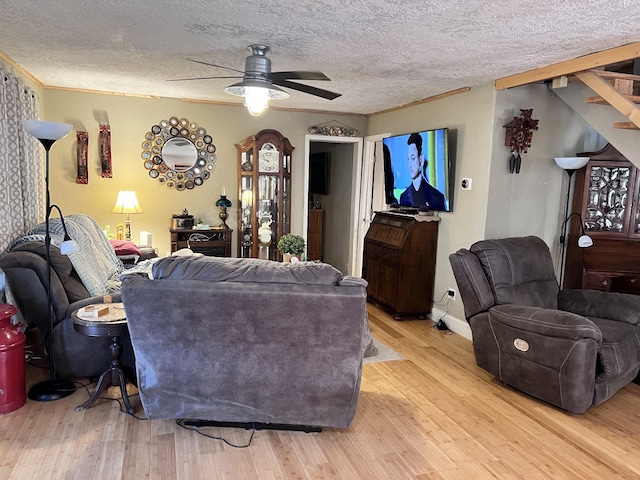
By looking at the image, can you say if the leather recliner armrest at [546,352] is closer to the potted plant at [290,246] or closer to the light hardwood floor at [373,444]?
the light hardwood floor at [373,444]

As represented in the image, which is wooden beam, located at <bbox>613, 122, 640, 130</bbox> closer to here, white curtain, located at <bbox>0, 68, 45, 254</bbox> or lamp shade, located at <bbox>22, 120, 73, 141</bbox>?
lamp shade, located at <bbox>22, 120, 73, 141</bbox>

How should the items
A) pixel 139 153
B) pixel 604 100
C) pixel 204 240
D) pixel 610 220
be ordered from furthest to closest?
pixel 204 240 → pixel 139 153 → pixel 610 220 → pixel 604 100

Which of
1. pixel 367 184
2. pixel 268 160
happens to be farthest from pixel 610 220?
pixel 268 160

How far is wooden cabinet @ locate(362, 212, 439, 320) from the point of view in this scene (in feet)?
15.1

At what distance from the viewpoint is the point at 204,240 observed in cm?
535

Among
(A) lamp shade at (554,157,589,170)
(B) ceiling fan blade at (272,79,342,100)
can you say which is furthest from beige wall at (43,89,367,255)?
(A) lamp shade at (554,157,589,170)

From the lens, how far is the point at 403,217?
4.78 metres

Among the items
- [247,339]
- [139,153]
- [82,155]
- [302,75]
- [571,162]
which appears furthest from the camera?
[139,153]

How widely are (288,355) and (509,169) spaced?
2775 millimetres

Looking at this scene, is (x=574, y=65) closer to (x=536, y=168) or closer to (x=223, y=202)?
(x=536, y=168)

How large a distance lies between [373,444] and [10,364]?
2098 mm

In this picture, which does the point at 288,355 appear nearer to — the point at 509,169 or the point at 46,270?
the point at 46,270

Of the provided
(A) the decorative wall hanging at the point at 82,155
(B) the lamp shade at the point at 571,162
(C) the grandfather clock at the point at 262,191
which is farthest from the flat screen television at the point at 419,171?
(A) the decorative wall hanging at the point at 82,155

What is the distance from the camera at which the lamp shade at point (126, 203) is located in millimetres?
4867
